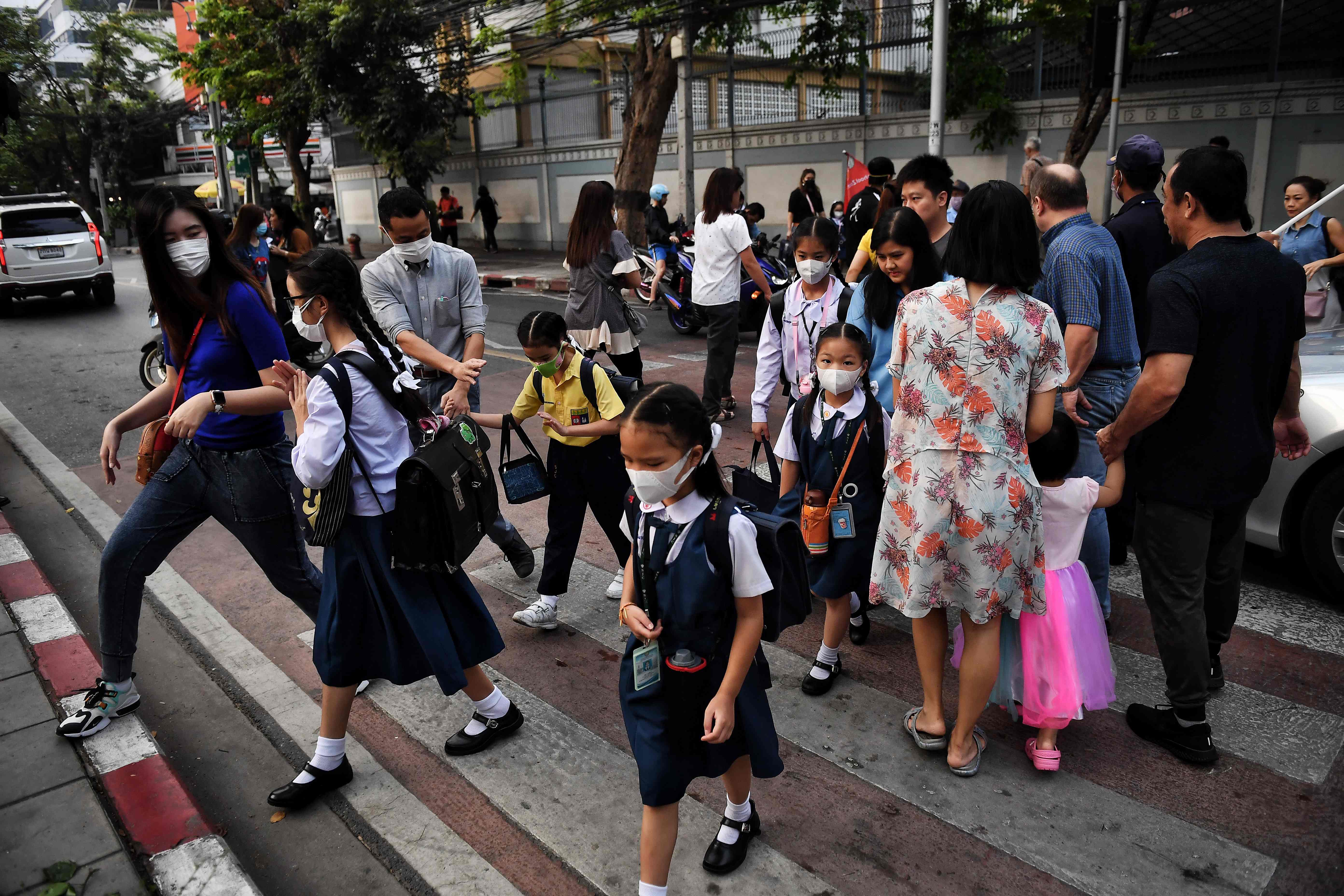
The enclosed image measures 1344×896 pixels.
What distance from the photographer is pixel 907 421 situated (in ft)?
9.93

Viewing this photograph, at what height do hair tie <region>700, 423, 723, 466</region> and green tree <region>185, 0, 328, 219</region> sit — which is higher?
green tree <region>185, 0, 328, 219</region>

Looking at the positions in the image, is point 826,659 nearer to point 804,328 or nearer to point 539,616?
point 539,616

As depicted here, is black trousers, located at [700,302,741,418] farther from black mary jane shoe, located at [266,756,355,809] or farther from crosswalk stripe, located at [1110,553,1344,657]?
black mary jane shoe, located at [266,756,355,809]

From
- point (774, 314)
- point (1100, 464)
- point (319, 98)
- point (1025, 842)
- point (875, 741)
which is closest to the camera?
point (1025, 842)

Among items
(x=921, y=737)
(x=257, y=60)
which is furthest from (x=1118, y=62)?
(x=257, y=60)

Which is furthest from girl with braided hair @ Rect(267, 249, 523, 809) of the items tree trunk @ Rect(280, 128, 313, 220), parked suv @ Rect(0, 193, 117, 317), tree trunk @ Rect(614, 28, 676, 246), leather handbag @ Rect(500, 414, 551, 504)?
tree trunk @ Rect(280, 128, 313, 220)

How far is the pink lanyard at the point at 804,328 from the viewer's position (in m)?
4.63

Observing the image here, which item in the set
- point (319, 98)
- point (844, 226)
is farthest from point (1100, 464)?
point (319, 98)

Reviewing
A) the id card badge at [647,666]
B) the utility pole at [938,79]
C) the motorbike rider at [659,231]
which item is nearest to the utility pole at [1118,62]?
the utility pole at [938,79]

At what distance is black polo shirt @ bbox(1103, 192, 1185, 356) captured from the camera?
A: 4176 millimetres

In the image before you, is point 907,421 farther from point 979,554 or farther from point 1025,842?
point 1025,842

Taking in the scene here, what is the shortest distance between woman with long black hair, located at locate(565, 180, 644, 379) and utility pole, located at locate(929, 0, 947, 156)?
23.5ft

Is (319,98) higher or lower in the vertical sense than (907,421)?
higher

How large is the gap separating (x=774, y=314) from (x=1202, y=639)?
306 cm
